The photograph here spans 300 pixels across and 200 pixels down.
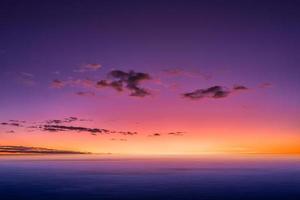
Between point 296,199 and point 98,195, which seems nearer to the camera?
point 296,199

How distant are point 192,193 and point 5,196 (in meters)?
37.9

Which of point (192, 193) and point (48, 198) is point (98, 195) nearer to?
point (48, 198)

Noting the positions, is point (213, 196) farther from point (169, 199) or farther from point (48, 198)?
point (48, 198)

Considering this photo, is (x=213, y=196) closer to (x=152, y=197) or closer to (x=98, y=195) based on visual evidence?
(x=152, y=197)

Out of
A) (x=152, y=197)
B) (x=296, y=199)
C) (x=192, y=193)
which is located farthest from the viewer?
(x=192, y=193)

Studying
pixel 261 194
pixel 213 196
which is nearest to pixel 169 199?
pixel 213 196

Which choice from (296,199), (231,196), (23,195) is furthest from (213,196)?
(23,195)

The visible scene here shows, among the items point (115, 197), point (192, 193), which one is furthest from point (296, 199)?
point (115, 197)

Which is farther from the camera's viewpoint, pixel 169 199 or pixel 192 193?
pixel 192 193

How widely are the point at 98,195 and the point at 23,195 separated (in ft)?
51.0

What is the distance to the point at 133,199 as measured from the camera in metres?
66.9

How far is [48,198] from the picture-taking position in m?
68.2

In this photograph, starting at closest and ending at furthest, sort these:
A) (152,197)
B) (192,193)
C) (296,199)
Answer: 1. (296,199)
2. (152,197)
3. (192,193)

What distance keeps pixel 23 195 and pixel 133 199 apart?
23.8 metres
